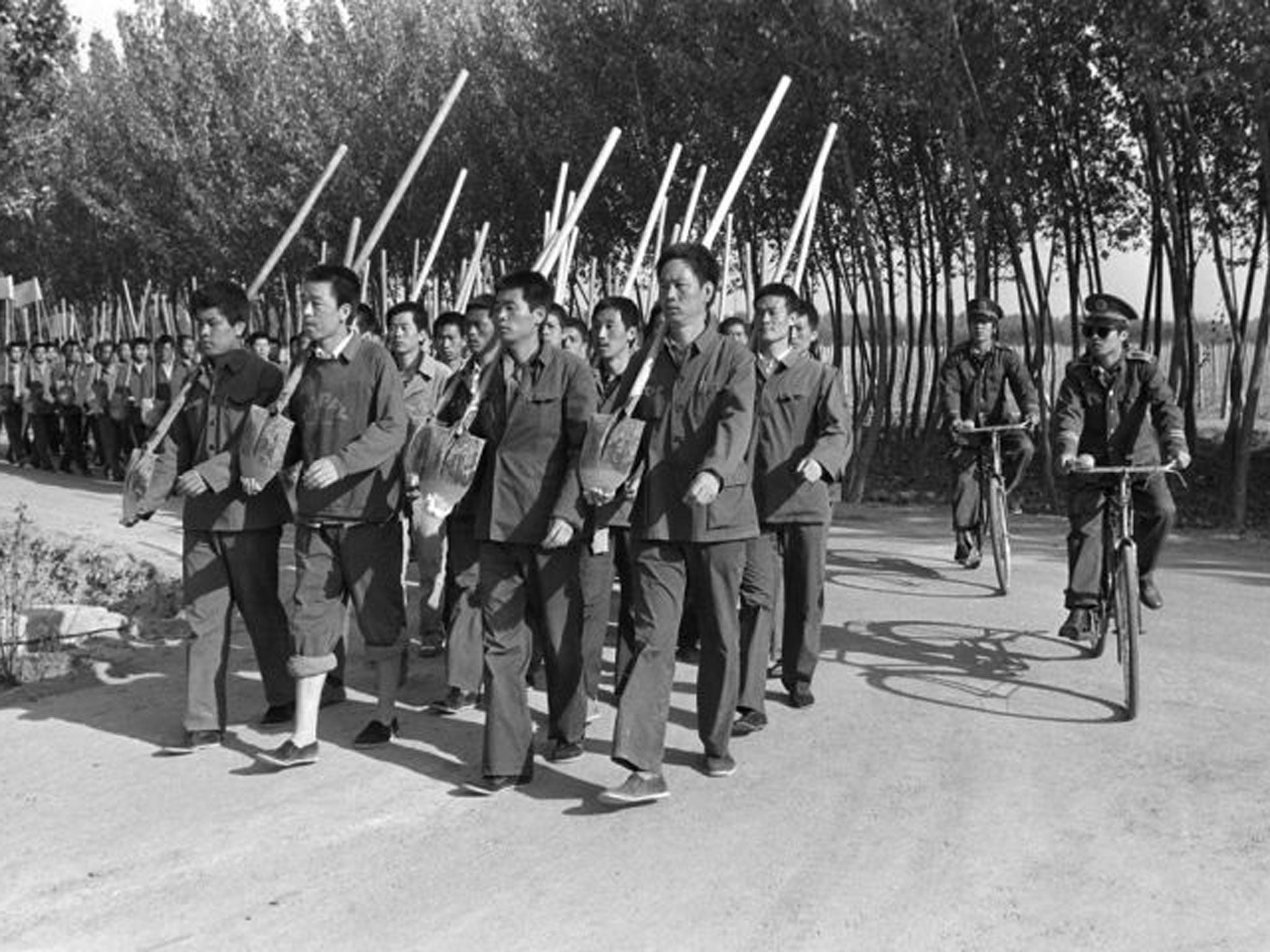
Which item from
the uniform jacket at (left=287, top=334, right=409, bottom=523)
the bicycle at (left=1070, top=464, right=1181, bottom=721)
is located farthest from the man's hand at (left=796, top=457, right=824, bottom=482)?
the uniform jacket at (left=287, top=334, right=409, bottom=523)

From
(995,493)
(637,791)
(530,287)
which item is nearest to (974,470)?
(995,493)

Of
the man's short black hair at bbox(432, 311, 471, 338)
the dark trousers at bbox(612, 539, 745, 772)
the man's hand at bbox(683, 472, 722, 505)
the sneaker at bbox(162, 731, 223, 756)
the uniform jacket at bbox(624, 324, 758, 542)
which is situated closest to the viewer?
the man's hand at bbox(683, 472, 722, 505)

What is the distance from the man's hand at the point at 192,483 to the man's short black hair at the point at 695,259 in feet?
6.94

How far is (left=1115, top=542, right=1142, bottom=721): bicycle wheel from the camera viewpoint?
6.39 m

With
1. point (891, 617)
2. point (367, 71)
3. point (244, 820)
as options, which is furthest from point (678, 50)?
point (244, 820)

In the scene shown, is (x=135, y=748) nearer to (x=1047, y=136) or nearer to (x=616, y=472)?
(x=616, y=472)

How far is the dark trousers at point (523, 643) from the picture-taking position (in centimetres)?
557

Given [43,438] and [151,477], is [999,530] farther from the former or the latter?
[43,438]

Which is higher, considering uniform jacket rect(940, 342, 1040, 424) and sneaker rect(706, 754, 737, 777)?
uniform jacket rect(940, 342, 1040, 424)

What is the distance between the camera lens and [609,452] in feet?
17.7

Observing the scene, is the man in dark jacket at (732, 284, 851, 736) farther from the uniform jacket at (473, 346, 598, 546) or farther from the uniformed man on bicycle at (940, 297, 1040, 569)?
the uniformed man on bicycle at (940, 297, 1040, 569)

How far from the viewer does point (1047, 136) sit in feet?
64.0

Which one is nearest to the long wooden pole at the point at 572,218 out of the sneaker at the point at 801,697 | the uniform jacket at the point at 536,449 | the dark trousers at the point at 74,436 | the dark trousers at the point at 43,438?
the uniform jacket at the point at 536,449

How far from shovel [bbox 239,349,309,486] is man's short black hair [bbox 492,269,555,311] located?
105 centimetres
